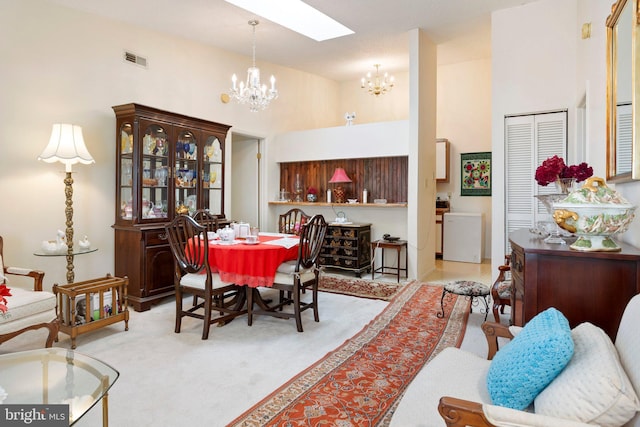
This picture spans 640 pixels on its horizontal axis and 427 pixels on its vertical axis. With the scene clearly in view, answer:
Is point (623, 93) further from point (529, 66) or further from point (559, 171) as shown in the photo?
point (529, 66)

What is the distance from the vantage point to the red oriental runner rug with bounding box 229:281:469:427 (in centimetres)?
201

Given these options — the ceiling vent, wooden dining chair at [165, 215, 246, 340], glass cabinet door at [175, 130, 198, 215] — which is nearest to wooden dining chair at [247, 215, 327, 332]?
wooden dining chair at [165, 215, 246, 340]

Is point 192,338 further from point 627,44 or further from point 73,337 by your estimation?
point 627,44

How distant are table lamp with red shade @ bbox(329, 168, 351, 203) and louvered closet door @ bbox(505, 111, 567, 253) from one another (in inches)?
91.0

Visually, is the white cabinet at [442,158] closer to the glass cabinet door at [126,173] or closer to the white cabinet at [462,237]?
the white cabinet at [462,237]

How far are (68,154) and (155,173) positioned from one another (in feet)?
2.97

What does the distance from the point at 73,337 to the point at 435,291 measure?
3.72 m

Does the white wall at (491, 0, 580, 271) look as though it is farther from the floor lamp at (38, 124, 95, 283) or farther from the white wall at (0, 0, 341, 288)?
→ the floor lamp at (38, 124, 95, 283)

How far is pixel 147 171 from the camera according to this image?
166 inches

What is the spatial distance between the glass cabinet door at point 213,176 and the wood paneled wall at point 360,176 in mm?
1820

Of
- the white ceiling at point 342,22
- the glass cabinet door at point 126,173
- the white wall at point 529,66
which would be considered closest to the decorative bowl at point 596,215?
the white wall at point 529,66

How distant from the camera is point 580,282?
173 centimetres

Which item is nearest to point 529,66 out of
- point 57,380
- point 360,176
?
point 360,176

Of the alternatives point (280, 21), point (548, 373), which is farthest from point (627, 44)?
point (280, 21)
